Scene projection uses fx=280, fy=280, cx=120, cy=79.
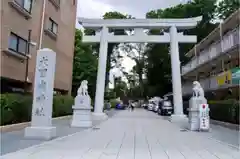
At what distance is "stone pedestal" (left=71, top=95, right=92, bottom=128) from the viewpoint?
15357 mm

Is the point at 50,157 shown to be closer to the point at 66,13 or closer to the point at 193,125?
the point at 193,125

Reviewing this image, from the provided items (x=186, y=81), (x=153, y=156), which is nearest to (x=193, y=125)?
(x=153, y=156)

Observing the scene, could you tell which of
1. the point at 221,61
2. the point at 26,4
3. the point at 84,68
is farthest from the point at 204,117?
the point at 84,68

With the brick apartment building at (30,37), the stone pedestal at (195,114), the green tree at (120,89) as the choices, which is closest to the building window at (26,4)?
the brick apartment building at (30,37)

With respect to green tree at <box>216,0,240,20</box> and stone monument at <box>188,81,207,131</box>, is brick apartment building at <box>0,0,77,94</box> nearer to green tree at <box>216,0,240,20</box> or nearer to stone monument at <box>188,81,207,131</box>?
stone monument at <box>188,81,207,131</box>

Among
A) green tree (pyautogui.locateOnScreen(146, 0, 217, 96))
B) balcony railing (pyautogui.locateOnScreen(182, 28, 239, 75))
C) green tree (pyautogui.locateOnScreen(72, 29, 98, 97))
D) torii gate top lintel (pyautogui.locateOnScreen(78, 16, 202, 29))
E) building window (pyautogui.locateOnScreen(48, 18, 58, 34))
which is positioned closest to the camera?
balcony railing (pyautogui.locateOnScreen(182, 28, 239, 75))

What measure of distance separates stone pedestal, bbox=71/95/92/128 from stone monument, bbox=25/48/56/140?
517 centimetres

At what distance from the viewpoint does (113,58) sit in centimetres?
4925

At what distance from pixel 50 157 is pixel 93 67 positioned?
25.7 m

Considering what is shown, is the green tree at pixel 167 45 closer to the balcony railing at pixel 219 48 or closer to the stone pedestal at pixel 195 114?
the balcony railing at pixel 219 48

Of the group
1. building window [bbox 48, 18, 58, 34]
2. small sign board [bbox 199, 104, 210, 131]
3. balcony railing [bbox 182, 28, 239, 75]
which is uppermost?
building window [bbox 48, 18, 58, 34]

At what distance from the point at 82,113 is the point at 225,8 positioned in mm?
26798

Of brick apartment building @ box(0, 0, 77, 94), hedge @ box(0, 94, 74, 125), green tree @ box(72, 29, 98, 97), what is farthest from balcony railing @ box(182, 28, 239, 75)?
hedge @ box(0, 94, 74, 125)

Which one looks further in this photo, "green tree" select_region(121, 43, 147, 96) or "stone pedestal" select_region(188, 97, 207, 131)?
"green tree" select_region(121, 43, 147, 96)
